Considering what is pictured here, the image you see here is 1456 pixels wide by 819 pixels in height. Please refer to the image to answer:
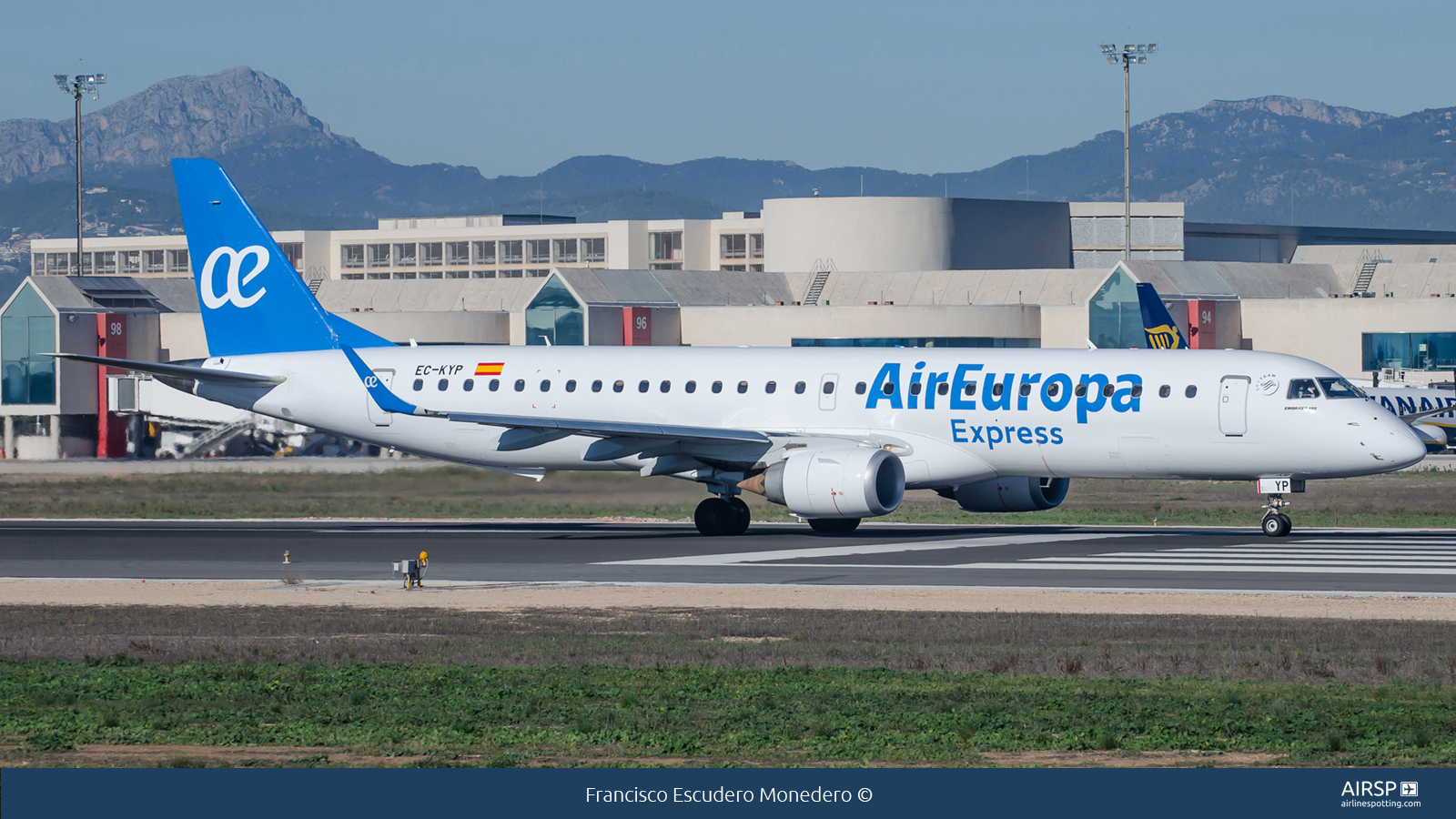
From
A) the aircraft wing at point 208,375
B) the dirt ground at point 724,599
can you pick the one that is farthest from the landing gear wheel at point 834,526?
the aircraft wing at point 208,375

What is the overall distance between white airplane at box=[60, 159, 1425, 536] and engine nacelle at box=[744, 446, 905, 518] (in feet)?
0.14

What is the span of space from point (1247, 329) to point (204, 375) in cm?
7258

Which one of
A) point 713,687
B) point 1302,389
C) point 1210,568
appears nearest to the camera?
point 713,687

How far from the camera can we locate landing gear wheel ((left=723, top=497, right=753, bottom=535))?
4103cm

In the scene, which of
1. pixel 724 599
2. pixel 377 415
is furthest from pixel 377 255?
pixel 724 599

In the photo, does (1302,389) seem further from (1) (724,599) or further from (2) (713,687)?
(2) (713,687)

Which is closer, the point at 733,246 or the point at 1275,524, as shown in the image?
the point at 1275,524

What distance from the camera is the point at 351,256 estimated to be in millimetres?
198750

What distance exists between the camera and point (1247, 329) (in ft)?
339

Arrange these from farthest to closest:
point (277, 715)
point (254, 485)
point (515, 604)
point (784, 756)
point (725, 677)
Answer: point (254, 485)
point (515, 604)
point (725, 677)
point (277, 715)
point (784, 756)

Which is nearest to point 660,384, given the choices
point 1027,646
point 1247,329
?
point 1027,646

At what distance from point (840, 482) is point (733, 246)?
140 m

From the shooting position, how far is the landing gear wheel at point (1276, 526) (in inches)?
1503

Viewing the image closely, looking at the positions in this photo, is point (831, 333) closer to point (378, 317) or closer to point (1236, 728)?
point (378, 317)
